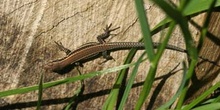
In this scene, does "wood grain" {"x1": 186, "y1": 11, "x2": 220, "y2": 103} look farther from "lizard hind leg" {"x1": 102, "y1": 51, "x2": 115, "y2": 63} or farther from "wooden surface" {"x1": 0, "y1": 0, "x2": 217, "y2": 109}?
"lizard hind leg" {"x1": 102, "y1": 51, "x2": 115, "y2": 63}

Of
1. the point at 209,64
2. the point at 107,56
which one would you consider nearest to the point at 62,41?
the point at 107,56

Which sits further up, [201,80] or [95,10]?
[95,10]

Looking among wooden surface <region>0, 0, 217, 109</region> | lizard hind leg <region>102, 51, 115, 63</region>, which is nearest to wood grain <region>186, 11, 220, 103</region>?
wooden surface <region>0, 0, 217, 109</region>

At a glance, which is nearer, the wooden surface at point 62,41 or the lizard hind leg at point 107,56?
the wooden surface at point 62,41

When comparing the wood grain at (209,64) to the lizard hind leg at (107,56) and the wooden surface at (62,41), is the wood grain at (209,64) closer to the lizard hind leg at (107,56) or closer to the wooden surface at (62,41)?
the wooden surface at (62,41)

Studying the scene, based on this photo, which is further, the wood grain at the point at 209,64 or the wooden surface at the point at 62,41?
the wood grain at the point at 209,64

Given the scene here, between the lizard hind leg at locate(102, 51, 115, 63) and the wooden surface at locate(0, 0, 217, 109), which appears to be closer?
the wooden surface at locate(0, 0, 217, 109)

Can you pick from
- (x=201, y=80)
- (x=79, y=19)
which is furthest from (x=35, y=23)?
(x=201, y=80)

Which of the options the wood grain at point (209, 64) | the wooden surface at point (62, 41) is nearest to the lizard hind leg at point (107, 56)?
the wooden surface at point (62, 41)

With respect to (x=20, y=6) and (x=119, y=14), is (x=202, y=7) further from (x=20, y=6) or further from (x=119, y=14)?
(x=20, y=6)
